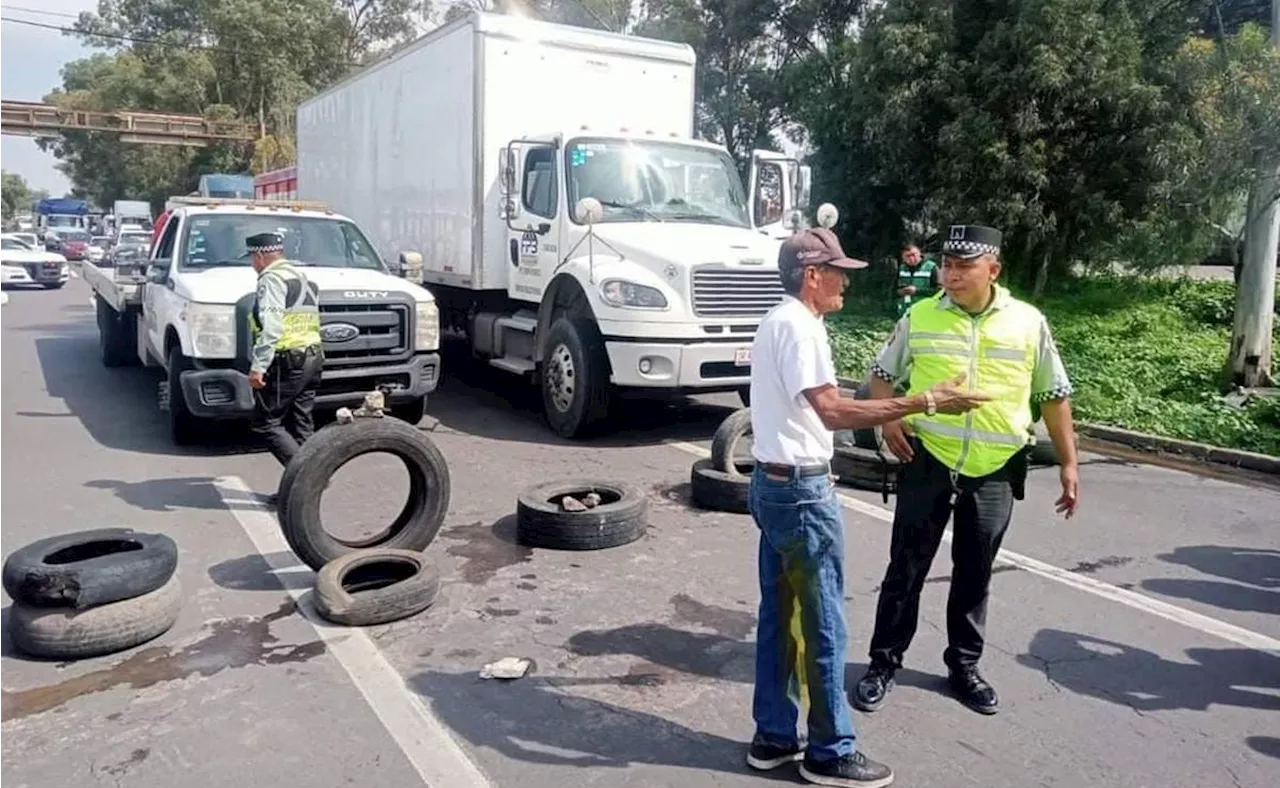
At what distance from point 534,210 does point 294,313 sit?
354 centimetres

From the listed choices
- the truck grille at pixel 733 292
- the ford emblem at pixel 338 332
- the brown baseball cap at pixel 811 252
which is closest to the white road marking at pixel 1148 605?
the brown baseball cap at pixel 811 252

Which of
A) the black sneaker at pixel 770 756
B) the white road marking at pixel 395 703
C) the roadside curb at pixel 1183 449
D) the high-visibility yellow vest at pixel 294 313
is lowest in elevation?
the white road marking at pixel 395 703

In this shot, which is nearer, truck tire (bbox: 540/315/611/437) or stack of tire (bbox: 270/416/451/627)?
stack of tire (bbox: 270/416/451/627)

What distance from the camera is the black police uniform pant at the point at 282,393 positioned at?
21.4 feet

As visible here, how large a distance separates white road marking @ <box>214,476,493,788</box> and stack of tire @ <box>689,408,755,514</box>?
2.61m

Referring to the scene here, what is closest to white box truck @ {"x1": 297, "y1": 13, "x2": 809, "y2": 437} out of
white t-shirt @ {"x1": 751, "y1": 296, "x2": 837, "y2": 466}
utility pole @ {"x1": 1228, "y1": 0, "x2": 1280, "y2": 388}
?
utility pole @ {"x1": 1228, "y1": 0, "x2": 1280, "y2": 388}

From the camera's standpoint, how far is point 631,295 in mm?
8398

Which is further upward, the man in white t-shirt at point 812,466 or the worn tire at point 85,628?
the man in white t-shirt at point 812,466

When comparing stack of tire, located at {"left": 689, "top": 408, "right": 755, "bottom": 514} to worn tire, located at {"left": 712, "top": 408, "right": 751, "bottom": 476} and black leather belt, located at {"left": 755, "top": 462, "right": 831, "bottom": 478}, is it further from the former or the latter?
black leather belt, located at {"left": 755, "top": 462, "right": 831, "bottom": 478}

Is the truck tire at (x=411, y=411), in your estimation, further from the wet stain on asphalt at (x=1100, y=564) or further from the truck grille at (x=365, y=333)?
the wet stain on asphalt at (x=1100, y=564)

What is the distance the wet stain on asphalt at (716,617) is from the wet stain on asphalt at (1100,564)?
2102mm

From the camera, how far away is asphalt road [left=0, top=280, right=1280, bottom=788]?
352 cm

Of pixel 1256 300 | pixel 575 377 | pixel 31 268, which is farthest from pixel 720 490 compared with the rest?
pixel 31 268

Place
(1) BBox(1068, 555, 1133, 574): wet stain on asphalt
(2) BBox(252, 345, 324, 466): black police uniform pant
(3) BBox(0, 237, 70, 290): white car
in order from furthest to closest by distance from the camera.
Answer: (3) BBox(0, 237, 70, 290): white car < (2) BBox(252, 345, 324, 466): black police uniform pant < (1) BBox(1068, 555, 1133, 574): wet stain on asphalt
